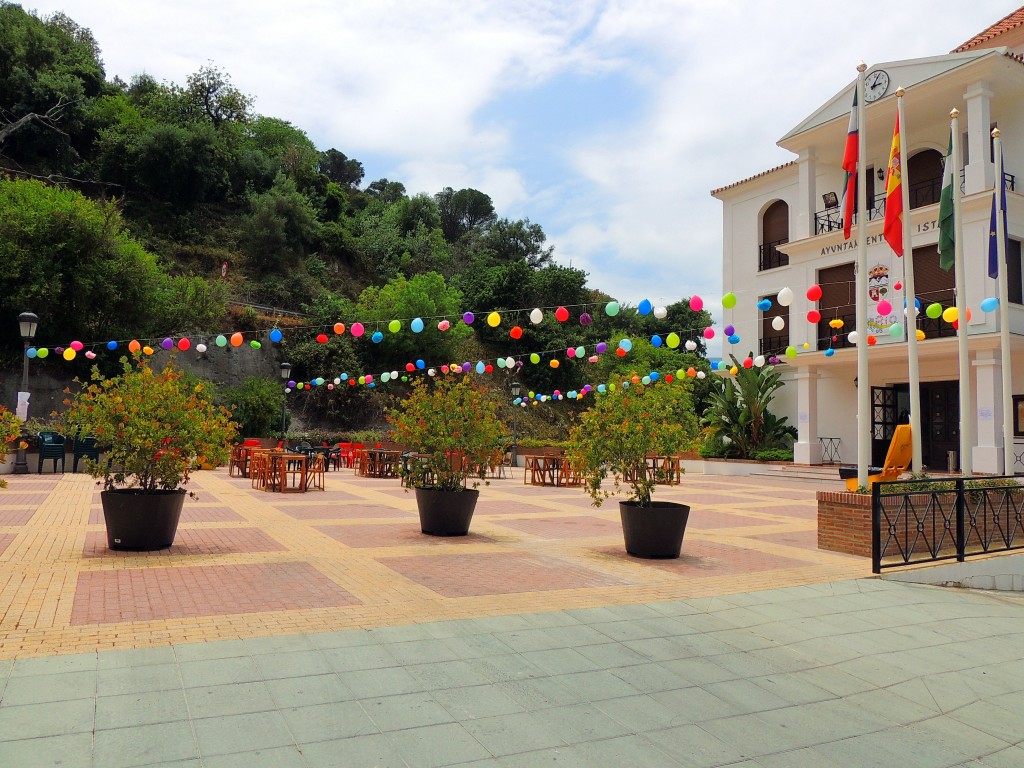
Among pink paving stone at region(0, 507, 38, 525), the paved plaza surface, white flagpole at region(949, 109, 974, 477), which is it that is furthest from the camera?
white flagpole at region(949, 109, 974, 477)

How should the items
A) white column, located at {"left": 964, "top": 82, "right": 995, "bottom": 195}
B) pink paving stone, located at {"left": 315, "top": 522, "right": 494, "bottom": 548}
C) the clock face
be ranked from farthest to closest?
the clock face
white column, located at {"left": 964, "top": 82, "right": 995, "bottom": 195}
pink paving stone, located at {"left": 315, "top": 522, "right": 494, "bottom": 548}

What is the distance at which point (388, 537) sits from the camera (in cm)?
909

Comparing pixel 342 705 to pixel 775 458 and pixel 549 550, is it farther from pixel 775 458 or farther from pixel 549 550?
pixel 775 458

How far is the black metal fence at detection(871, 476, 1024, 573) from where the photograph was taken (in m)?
7.90

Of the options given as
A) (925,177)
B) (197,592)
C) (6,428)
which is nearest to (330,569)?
(197,592)

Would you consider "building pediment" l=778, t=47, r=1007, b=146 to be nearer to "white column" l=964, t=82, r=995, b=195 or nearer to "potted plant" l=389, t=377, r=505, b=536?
"white column" l=964, t=82, r=995, b=195

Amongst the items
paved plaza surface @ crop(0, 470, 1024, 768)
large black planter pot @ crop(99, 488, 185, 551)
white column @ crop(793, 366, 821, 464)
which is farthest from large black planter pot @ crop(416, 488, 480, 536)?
white column @ crop(793, 366, 821, 464)

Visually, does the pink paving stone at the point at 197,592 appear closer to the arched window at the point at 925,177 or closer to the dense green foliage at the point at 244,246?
the arched window at the point at 925,177

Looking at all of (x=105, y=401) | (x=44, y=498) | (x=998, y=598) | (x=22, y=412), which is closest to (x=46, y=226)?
(x=22, y=412)

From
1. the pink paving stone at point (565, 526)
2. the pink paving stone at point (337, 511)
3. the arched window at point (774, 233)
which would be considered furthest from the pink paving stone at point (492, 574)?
the arched window at point (774, 233)

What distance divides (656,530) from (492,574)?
2.11 metres

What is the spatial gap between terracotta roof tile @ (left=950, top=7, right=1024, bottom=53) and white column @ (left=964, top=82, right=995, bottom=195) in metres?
3.87

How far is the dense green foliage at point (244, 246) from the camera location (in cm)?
3145

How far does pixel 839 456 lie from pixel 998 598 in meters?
17.7
